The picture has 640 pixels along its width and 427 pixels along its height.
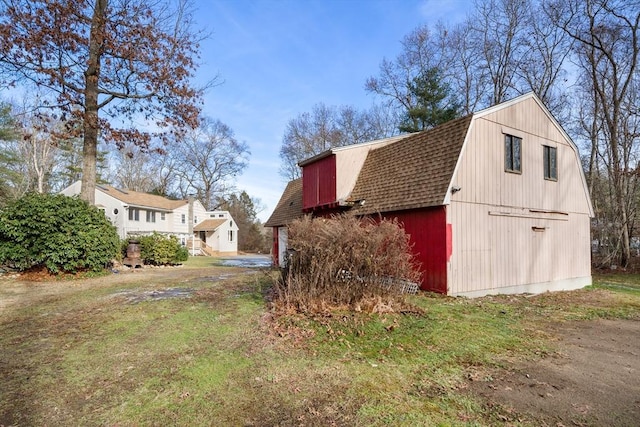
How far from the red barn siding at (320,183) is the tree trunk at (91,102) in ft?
28.4

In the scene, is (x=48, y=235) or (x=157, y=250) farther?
(x=157, y=250)

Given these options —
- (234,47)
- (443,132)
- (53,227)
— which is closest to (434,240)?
(443,132)

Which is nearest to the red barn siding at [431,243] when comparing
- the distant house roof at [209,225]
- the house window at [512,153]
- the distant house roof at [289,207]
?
the house window at [512,153]

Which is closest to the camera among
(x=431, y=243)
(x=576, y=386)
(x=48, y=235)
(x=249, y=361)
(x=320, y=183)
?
(x=576, y=386)

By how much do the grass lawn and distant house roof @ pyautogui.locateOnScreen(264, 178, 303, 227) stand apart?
9225 millimetres

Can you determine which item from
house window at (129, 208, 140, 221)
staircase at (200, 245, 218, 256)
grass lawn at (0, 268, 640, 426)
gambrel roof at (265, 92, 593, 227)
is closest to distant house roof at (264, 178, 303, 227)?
gambrel roof at (265, 92, 593, 227)

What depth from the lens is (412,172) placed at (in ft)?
35.4

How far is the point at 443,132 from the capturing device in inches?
422

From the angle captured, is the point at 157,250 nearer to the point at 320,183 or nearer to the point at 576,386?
the point at 320,183

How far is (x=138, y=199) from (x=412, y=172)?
28.9 m

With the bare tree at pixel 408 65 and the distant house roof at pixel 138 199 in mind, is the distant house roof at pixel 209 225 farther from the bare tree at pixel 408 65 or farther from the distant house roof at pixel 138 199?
the bare tree at pixel 408 65

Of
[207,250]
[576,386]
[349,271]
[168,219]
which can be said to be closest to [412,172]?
[349,271]

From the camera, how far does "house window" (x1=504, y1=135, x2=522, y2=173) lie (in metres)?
11.1

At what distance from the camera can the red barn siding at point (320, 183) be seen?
504 inches
